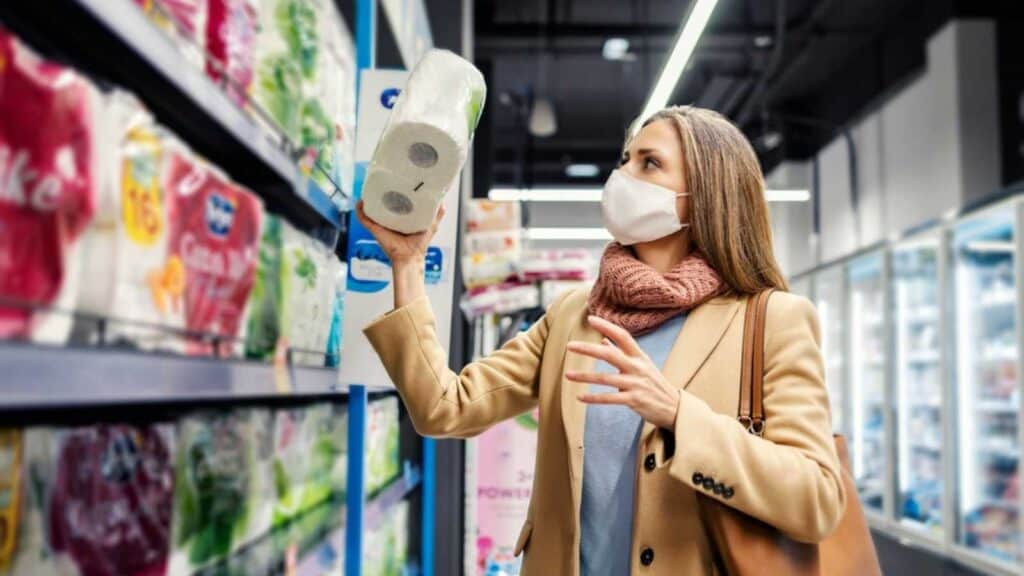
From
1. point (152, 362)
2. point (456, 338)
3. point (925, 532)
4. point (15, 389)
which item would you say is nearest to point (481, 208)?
point (456, 338)

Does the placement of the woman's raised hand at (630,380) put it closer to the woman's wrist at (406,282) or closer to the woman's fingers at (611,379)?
the woman's fingers at (611,379)

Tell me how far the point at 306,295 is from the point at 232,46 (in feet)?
2.02

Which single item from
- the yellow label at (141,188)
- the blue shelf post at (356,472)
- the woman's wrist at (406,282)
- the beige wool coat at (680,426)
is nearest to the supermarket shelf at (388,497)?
the blue shelf post at (356,472)

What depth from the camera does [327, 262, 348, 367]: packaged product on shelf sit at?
7.16ft

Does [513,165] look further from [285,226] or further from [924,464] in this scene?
[285,226]

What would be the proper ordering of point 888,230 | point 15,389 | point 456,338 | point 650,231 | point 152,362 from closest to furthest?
point 15,389, point 152,362, point 650,231, point 456,338, point 888,230

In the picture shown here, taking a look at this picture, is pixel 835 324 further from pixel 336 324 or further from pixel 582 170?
pixel 336 324

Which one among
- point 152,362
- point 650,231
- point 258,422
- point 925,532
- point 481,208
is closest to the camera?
point 152,362

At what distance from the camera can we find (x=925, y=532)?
801 cm

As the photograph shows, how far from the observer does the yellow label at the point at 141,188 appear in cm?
116

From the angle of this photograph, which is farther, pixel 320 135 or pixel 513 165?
pixel 513 165

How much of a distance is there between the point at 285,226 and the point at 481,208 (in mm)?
2542

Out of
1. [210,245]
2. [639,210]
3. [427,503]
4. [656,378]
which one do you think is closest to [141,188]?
[210,245]

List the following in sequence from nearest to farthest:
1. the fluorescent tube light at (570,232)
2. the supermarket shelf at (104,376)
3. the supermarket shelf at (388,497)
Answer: the supermarket shelf at (104,376) → the supermarket shelf at (388,497) → the fluorescent tube light at (570,232)
